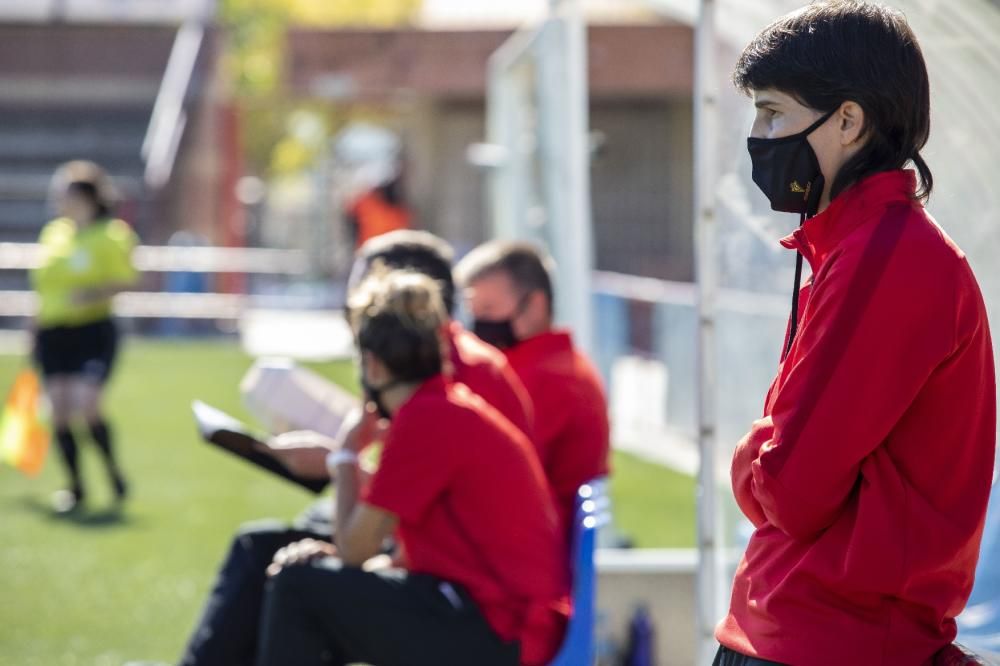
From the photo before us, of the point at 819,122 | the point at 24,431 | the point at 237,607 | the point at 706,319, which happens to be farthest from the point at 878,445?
the point at 24,431

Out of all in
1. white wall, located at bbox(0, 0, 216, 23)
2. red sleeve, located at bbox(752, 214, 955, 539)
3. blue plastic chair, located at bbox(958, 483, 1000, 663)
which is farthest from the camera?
white wall, located at bbox(0, 0, 216, 23)

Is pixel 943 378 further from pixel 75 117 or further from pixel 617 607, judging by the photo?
pixel 75 117

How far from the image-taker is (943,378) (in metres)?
1.97

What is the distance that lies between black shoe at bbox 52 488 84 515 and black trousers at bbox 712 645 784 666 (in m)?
6.22

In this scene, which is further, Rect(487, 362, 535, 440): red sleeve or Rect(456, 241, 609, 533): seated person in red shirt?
Rect(456, 241, 609, 533): seated person in red shirt

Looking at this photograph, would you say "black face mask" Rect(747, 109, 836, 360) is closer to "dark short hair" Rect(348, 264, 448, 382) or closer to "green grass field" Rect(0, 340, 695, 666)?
"dark short hair" Rect(348, 264, 448, 382)

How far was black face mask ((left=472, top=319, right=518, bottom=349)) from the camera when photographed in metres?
4.55

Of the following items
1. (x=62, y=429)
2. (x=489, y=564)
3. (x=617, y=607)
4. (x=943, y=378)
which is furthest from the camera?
(x=62, y=429)

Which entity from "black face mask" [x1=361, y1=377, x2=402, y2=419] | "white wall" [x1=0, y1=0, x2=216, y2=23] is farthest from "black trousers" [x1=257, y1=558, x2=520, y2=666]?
"white wall" [x1=0, y1=0, x2=216, y2=23]

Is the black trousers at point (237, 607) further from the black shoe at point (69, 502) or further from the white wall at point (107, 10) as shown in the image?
the white wall at point (107, 10)

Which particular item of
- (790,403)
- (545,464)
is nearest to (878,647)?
(790,403)

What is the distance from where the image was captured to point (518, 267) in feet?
14.8

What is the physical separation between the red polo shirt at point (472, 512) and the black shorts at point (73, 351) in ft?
17.0

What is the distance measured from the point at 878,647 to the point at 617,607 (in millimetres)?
2906
